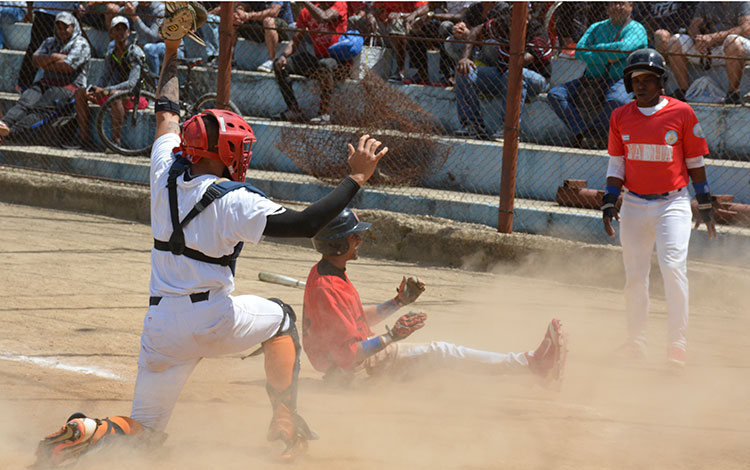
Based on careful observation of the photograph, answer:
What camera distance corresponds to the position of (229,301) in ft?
12.4

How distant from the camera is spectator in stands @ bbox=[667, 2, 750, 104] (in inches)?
378

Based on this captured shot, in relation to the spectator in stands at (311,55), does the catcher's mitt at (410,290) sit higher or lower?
lower

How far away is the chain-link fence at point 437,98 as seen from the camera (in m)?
9.70

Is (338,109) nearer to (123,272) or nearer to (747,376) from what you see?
(123,272)

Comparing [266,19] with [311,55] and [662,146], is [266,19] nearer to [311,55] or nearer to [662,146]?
[311,55]

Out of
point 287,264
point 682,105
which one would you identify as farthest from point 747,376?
point 287,264

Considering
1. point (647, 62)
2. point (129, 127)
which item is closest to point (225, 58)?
point (129, 127)

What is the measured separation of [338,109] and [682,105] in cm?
535

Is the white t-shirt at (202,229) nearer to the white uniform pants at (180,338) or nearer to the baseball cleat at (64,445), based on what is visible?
Result: the white uniform pants at (180,338)

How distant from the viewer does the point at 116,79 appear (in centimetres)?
1278

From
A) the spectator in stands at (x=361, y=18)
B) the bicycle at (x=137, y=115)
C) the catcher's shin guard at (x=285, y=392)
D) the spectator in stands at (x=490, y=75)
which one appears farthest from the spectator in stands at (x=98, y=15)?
the catcher's shin guard at (x=285, y=392)

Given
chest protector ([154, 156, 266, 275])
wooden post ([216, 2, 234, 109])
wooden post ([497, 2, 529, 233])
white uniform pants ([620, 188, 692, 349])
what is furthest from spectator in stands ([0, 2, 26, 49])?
chest protector ([154, 156, 266, 275])

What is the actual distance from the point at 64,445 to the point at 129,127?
9.61 m

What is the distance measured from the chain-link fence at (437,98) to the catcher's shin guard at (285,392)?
553 centimetres
